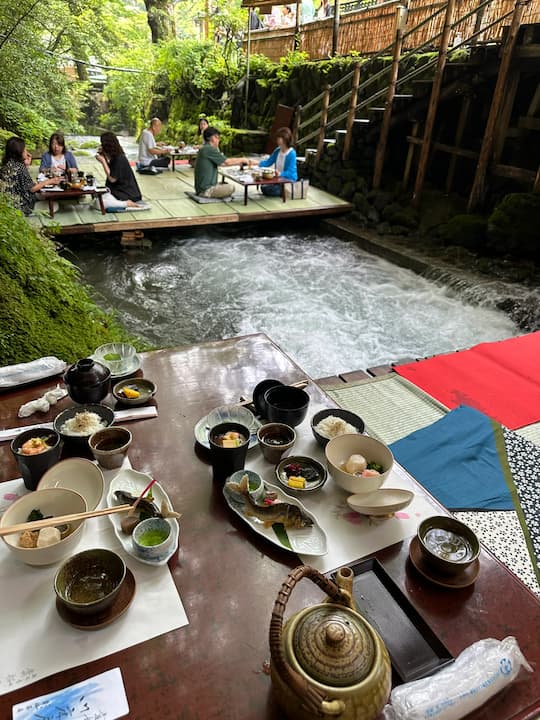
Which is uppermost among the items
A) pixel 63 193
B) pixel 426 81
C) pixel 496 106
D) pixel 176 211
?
pixel 426 81

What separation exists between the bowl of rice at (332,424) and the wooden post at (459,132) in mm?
8389

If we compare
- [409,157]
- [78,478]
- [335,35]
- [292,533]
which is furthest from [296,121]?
[292,533]

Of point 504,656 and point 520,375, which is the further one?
point 520,375

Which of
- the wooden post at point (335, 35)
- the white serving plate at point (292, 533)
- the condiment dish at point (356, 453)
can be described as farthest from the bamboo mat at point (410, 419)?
the wooden post at point (335, 35)

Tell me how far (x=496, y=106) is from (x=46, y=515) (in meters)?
8.55

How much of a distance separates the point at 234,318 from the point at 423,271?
3258mm

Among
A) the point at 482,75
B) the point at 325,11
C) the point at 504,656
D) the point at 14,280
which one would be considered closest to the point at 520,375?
the point at 504,656

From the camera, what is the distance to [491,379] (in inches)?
158

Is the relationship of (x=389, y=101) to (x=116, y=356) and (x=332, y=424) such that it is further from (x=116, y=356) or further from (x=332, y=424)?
(x=332, y=424)

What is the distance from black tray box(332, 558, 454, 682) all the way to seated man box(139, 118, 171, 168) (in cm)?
Result: 1118

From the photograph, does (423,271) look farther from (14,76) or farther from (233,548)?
(14,76)

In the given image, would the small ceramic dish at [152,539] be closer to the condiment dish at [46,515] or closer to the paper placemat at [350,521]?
the condiment dish at [46,515]

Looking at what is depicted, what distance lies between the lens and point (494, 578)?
1586 mm

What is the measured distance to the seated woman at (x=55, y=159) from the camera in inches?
322
